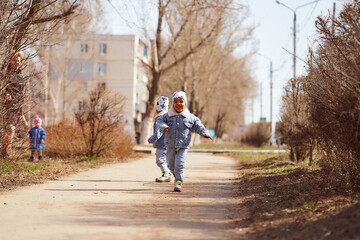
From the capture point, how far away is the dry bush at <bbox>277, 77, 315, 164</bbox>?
1473 centimetres

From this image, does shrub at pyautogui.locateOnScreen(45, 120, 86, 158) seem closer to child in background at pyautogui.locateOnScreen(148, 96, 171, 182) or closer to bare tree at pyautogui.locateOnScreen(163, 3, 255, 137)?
child in background at pyautogui.locateOnScreen(148, 96, 171, 182)

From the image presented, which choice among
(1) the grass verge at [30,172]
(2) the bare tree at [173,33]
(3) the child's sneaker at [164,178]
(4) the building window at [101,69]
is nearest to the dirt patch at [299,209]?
(3) the child's sneaker at [164,178]

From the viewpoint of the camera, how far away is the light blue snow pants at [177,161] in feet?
33.7

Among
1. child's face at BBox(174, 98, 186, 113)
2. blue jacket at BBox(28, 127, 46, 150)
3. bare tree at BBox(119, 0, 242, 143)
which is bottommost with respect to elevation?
blue jacket at BBox(28, 127, 46, 150)

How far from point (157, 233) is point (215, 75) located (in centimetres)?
4615

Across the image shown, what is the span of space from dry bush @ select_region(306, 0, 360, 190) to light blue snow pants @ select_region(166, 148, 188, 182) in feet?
8.11

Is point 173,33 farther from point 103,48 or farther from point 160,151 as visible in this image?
point 103,48

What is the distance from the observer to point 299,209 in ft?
23.8

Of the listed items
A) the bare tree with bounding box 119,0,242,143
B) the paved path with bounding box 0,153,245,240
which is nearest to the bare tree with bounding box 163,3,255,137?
the bare tree with bounding box 119,0,242,143

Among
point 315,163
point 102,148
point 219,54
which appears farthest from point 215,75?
point 315,163

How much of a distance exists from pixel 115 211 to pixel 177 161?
10.1 feet

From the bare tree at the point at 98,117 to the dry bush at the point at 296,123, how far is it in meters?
4.95

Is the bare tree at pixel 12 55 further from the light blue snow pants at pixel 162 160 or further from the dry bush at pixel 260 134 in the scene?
the dry bush at pixel 260 134

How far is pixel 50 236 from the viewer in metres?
5.81
